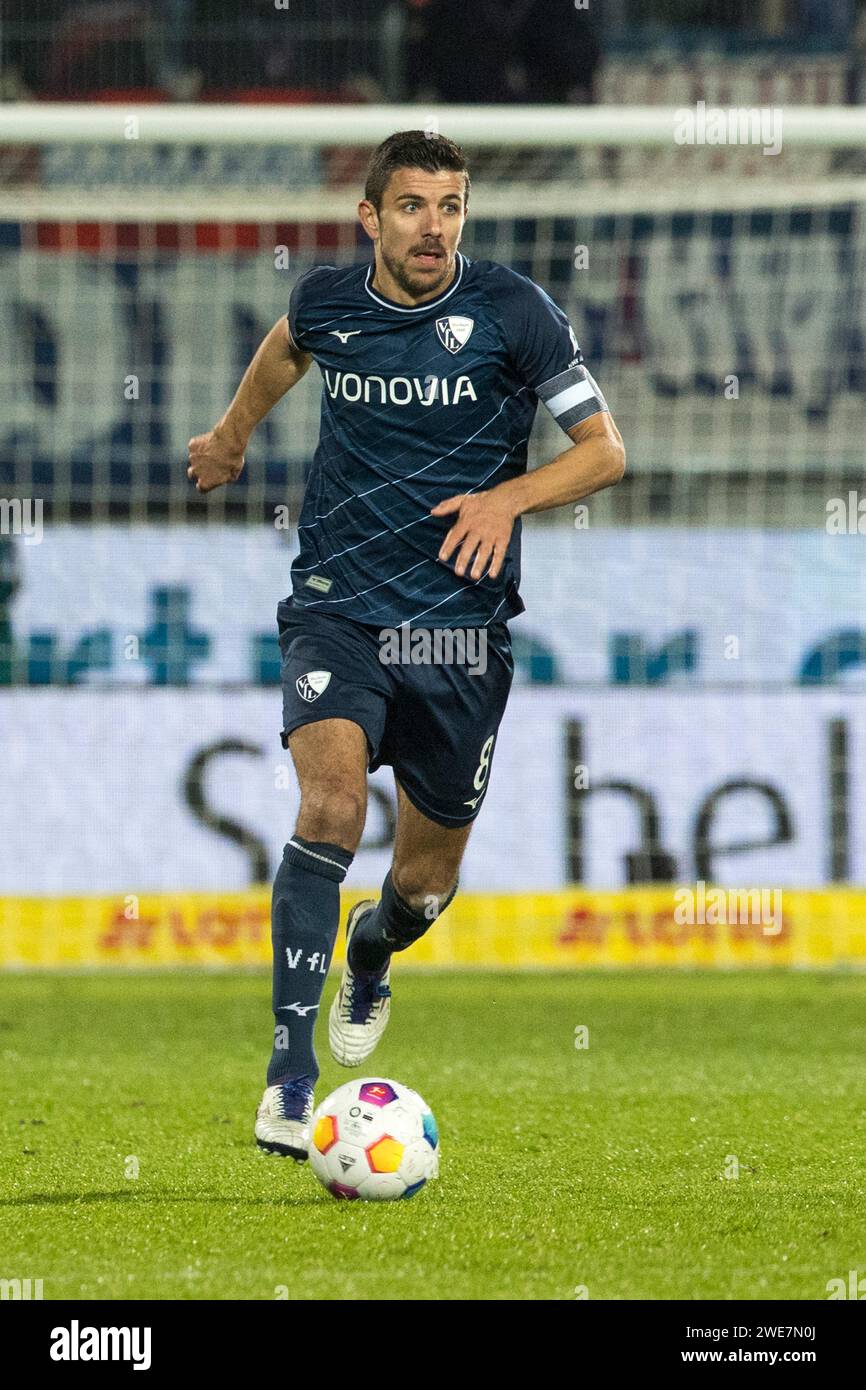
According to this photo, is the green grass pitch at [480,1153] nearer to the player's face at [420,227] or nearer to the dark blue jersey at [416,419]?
the dark blue jersey at [416,419]

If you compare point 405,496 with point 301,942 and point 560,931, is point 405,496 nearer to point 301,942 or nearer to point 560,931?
point 301,942

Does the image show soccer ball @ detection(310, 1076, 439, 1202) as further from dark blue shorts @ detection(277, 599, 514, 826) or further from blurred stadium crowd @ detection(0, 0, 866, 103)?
blurred stadium crowd @ detection(0, 0, 866, 103)

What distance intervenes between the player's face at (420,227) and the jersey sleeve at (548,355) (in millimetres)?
190

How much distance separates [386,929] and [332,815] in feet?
2.96

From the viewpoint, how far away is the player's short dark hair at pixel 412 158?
4594 millimetres

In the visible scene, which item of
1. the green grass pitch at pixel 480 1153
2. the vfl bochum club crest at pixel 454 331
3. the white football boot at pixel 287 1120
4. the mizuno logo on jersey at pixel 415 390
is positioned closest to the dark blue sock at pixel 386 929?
the green grass pitch at pixel 480 1153

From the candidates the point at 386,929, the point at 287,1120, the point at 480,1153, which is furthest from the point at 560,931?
the point at 287,1120

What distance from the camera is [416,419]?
4805 millimetres

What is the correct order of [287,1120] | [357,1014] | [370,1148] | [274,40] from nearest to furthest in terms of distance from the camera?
[370,1148] < [287,1120] < [357,1014] < [274,40]
